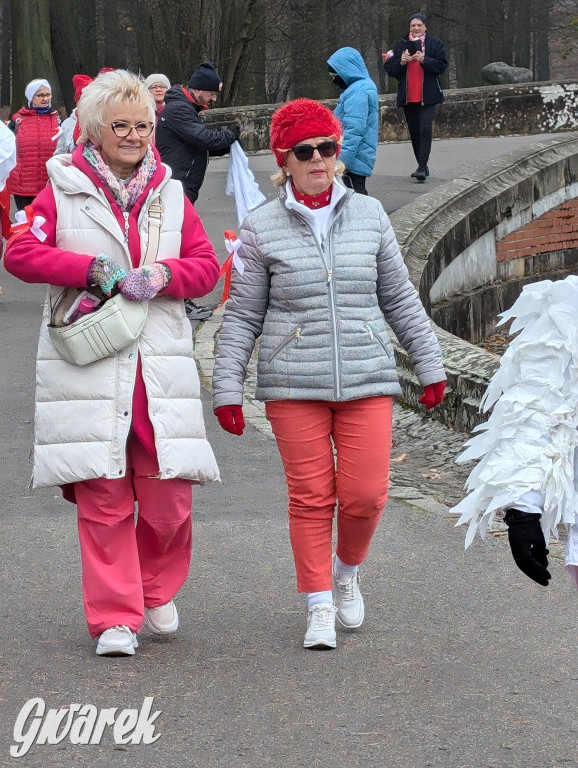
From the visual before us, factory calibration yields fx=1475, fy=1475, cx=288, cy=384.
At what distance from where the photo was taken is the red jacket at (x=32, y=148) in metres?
12.5

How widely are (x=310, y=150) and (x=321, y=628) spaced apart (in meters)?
1.49

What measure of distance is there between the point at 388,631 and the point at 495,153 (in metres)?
16.6

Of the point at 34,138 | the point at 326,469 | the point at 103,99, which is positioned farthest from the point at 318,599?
the point at 34,138

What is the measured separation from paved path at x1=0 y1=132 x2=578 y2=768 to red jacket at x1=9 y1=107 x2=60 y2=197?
668cm

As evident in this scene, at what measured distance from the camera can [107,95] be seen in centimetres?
445

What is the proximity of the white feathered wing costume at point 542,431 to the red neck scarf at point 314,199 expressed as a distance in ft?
4.45

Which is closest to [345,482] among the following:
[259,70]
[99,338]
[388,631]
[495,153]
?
[388,631]

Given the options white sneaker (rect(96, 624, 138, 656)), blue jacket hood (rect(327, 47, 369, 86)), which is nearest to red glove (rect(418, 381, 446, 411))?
white sneaker (rect(96, 624, 138, 656))

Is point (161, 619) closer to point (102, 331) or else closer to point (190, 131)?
point (102, 331)

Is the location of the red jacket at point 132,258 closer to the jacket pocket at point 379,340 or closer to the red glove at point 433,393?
the jacket pocket at point 379,340

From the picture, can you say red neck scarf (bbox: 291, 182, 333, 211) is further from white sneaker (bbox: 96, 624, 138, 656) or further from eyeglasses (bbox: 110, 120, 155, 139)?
white sneaker (bbox: 96, 624, 138, 656)

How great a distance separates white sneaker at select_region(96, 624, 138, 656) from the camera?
449 cm

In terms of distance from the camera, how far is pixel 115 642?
4.48 metres

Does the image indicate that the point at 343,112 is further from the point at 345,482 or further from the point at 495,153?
the point at 495,153
